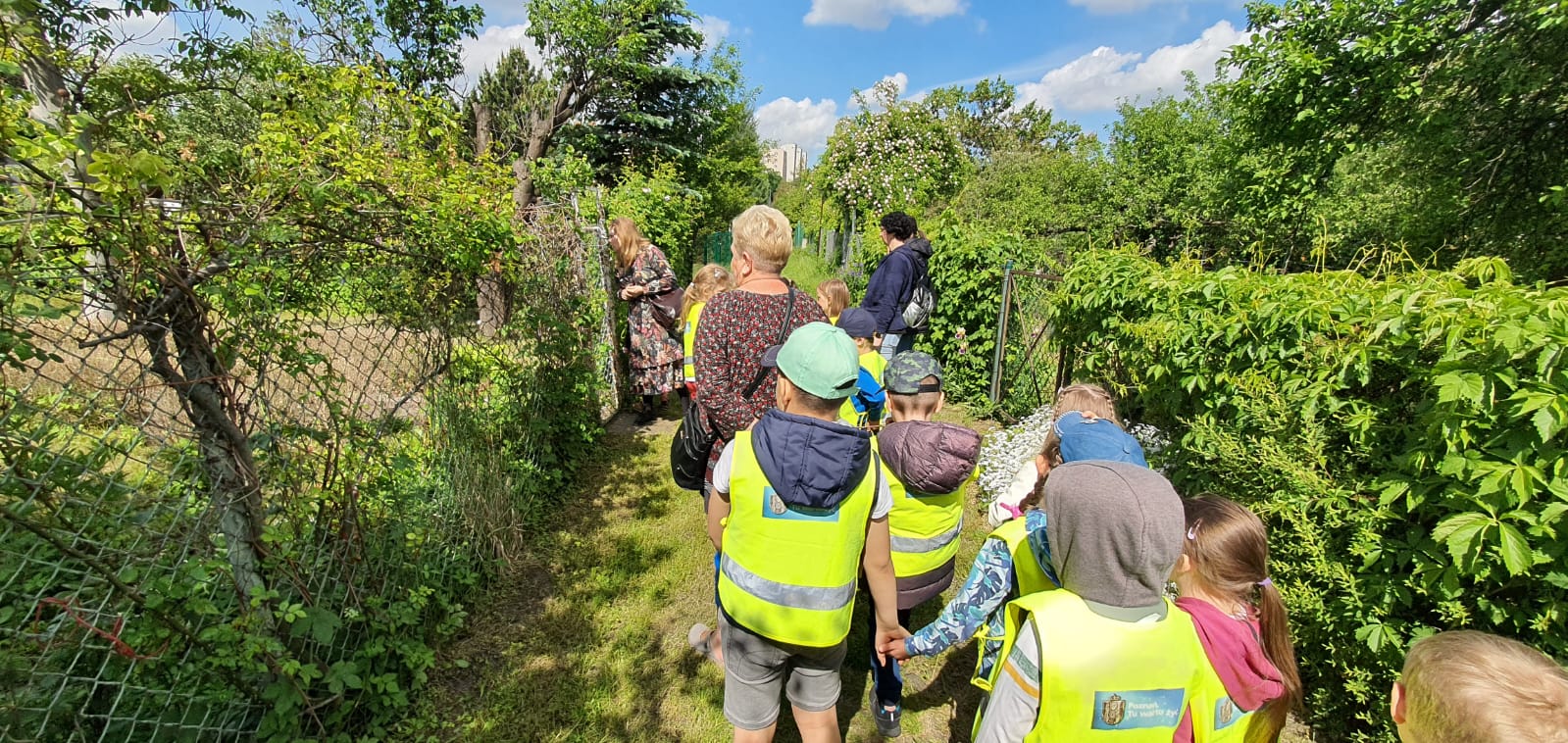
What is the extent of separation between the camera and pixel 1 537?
Answer: 1335mm

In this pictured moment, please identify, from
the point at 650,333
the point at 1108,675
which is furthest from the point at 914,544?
the point at 650,333

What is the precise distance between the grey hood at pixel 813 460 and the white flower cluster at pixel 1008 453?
2919 mm

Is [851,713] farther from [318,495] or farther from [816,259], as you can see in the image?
[816,259]

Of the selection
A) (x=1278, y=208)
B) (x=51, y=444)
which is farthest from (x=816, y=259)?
(x=51, y=444)

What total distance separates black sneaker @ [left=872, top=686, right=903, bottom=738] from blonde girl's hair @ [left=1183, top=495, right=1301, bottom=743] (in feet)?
4.24

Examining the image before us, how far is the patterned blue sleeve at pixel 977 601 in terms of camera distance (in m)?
1.80

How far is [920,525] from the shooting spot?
230cm

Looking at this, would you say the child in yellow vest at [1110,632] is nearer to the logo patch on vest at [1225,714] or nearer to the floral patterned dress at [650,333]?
the logo patch on vest at [1225,714]

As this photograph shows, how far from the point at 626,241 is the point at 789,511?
335 centimetres

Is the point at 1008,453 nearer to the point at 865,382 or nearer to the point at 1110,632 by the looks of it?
the point at 865,382

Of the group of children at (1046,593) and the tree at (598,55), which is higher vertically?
the tree at (598,55)

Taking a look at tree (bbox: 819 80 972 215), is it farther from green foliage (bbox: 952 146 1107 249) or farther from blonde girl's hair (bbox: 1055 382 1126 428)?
blonde girl's hair (bbox: 1055 382 1126 428)

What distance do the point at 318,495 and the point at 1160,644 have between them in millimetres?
2574

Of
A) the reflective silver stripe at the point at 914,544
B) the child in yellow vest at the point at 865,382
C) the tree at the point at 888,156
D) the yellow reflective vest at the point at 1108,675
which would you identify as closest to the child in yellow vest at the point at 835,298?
the child in yellow vest at the point at 865,382
